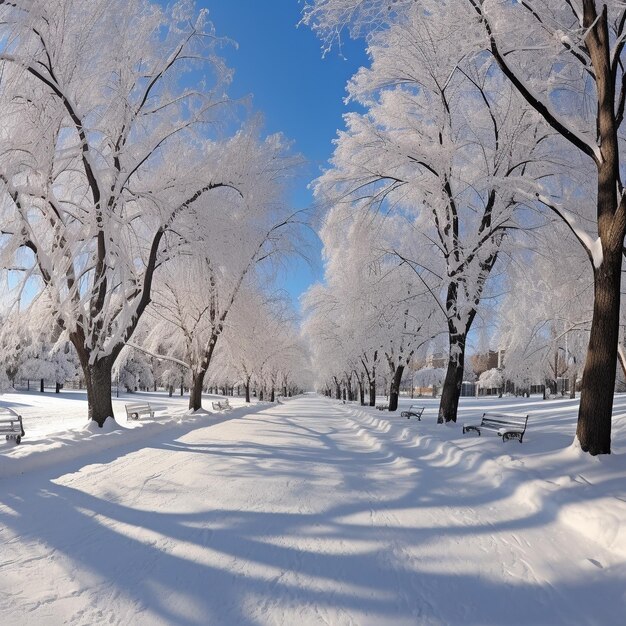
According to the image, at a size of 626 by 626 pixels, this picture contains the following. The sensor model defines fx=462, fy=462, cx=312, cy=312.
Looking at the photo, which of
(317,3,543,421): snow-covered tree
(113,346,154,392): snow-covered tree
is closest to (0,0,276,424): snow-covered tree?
(317,3,543,421): snow-covered tree

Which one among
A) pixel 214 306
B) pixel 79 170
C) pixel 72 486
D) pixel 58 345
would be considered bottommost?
pixel 72 486

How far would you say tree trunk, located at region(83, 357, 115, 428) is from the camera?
1251 centimetres

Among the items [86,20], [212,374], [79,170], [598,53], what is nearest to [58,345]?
[79,170]

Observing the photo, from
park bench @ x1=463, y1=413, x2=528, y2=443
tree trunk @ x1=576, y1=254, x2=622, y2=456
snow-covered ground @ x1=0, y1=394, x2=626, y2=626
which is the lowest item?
snow-covered ground @ x1=0, y1=394, x2=626, y2=626

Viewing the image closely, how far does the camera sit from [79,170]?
1281 centimetres

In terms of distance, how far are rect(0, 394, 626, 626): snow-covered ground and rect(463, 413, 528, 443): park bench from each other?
141 cm

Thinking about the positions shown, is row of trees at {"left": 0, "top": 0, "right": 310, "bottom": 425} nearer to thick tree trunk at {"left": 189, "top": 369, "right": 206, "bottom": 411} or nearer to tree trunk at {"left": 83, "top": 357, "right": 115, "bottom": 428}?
tree trunk at {"left": 83, "top": 357, "right": 115, "bottom": 428}

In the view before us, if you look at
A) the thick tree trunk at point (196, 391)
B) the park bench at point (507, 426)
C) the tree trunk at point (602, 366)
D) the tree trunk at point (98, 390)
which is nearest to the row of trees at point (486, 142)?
the tree trunk at point (602, 366)

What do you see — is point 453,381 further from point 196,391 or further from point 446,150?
point 196,391

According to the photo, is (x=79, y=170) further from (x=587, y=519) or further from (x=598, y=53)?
(x=587, y=519)

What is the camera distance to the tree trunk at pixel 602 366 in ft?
23.7

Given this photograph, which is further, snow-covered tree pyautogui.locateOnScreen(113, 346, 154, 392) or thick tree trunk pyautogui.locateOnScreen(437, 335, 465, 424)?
snow-covered tree pyautogui.locateOnScreen(113, 346, 154, 392)

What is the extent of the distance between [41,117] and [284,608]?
36.2 feet

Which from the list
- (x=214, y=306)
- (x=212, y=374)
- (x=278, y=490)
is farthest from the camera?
(x=212, y=374)
